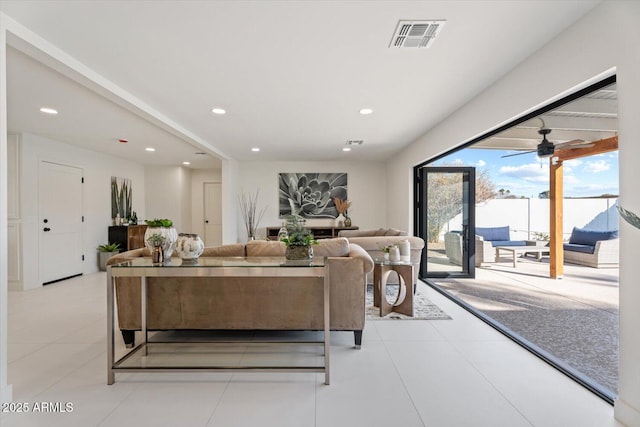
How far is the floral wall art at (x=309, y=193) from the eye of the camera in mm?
7422

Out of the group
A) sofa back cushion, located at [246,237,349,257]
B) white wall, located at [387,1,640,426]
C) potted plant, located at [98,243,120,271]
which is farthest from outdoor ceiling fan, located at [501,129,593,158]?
potted plant, located at [98,243,120,271]

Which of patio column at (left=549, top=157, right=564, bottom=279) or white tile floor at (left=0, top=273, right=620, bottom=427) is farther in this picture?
patio column at (left=549, top=157, right=564, bottom=279)

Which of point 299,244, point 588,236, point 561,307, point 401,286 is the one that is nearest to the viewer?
point 299,244

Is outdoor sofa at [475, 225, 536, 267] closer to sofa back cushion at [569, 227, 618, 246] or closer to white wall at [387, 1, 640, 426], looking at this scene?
sofa back cushion at [569, 227, 618, 246]

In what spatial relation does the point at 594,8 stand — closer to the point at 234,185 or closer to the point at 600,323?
the point at 600,323

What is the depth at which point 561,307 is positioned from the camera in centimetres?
368

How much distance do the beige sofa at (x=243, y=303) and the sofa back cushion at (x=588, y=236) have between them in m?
5.32

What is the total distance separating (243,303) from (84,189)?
523 centimetres

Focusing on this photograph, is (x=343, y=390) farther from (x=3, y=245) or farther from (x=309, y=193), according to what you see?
(x=309, y=193)

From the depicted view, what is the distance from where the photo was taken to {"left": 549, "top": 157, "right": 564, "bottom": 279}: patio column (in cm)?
511

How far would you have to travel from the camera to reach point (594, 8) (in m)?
1.85

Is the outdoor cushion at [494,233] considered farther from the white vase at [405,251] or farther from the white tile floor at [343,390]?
the white tile floor at [343,390]

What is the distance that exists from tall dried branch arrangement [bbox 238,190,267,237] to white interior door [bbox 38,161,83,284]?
122 inches

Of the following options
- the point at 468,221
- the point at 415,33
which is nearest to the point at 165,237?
the point at 415,33
